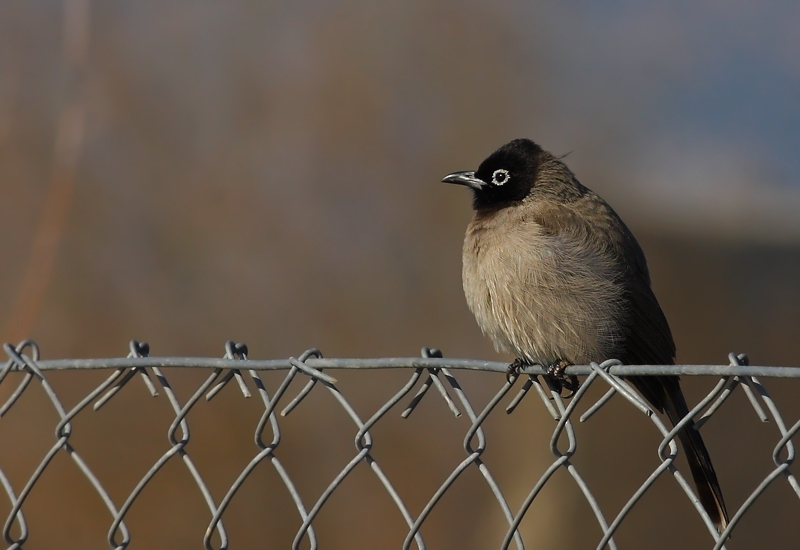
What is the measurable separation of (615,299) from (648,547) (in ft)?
10.1

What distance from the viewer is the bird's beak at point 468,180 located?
14.1ft

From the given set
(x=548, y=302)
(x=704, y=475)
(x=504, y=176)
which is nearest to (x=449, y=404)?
(x=704, y=475)

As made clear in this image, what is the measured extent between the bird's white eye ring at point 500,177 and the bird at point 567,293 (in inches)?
13.8

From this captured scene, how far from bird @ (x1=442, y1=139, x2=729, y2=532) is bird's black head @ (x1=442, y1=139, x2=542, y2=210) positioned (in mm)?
272

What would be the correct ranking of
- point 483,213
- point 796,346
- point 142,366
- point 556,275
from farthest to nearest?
point 796,346 < point 483,213 < point 556,275 < point 142,366

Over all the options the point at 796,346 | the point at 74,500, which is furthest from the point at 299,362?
the point at 74,500

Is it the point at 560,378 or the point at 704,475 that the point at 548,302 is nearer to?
the point at 560,378

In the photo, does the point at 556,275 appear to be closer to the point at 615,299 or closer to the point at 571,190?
the point at 615,299

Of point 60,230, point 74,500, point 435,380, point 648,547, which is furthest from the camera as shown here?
point 60,230

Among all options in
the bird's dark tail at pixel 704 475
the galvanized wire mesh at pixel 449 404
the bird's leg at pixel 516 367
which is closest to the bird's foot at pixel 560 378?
the bird's leg at pixel 516 367

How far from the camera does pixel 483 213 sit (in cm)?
410

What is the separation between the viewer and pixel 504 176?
428 cm

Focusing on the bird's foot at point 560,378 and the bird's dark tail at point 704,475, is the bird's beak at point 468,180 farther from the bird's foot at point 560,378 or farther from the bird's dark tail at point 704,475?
the bird's dark tail at point 704,475

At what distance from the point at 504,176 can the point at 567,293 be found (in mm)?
946
